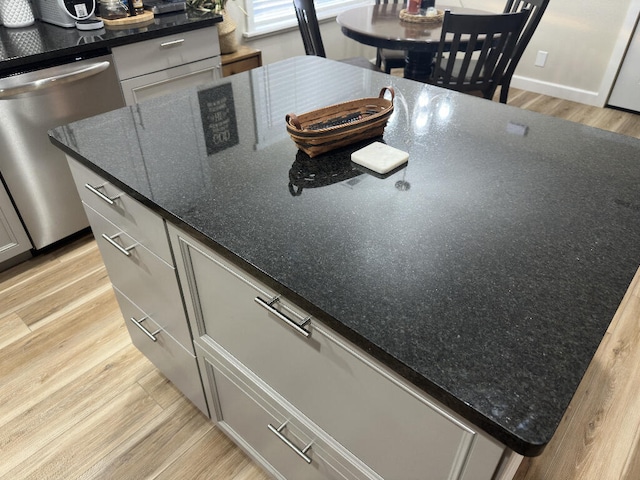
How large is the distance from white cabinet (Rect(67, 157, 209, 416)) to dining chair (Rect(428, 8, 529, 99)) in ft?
5.17

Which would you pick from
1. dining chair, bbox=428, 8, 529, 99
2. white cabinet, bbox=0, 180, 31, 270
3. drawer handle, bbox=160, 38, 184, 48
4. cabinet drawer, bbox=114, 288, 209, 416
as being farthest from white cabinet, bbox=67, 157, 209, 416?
dining chair, bbox=428, 8, 529, 99

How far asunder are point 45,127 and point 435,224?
1.79 meters

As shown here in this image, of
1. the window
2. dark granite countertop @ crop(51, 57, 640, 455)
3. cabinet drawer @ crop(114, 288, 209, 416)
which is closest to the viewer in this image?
dark granite countertop @ crop(51, 57, 640, 455)

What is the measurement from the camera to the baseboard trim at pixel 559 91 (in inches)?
153

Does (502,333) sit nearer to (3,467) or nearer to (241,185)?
(241,185)

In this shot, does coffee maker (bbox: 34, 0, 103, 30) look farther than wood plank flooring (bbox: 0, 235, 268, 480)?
Yes

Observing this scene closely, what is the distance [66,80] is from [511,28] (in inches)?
74.3

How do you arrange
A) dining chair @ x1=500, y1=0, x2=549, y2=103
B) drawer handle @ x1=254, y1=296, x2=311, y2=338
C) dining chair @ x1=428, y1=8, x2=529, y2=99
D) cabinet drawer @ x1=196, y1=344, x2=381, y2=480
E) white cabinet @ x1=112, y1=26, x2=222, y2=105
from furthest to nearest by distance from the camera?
dining chair @ x1=500, y1=0, x2=549, y2=103
white cabinet @ x1=112, y1=26, x2=222, y2=105
dining chair @ x1=428, y1=8, x2=529, y2=99
cabinet drawer @ x1=196, y1=344, x2=381, y2=480
drawer handle @ x1=254, y1=296, x2=311, y2=338

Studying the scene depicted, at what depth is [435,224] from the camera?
2.84ft

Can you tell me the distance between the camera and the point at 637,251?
0.81m

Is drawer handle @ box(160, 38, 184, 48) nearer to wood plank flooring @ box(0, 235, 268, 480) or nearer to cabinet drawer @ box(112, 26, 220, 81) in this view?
cabinet drawer @ box(112, 26, 220, 81)

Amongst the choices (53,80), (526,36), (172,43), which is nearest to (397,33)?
(526,36)

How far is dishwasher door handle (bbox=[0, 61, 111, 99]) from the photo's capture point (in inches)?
67.4

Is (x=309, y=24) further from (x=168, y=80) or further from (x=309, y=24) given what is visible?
(x=168, y=80)
